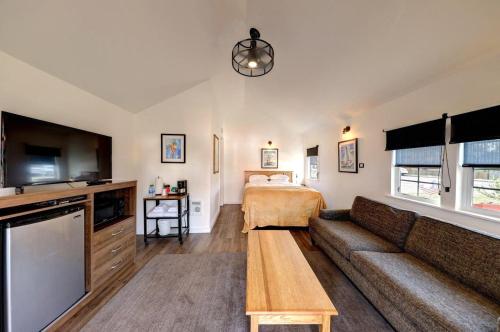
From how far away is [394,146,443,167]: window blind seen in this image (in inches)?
83.4

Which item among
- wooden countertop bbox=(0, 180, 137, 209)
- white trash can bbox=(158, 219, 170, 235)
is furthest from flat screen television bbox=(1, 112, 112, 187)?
white trash can bbox=(158, 219, 170, 235)

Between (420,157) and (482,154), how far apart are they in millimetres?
640

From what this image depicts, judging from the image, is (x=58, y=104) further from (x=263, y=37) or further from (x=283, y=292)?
(x=283, y=292)

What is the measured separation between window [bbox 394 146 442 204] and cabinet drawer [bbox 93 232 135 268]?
142 inches

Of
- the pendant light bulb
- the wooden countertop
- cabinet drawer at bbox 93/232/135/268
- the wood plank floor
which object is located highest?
the pendant light bulb

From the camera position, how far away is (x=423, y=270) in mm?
1630

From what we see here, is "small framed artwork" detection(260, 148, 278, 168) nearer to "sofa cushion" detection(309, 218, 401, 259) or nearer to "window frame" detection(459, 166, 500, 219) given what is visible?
"sofa cushion" detection(309, 218, 401, 259)

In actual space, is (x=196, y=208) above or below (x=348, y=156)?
below

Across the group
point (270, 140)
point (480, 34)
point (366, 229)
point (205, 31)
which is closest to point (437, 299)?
point (366, 229)

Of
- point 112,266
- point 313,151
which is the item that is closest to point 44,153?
point 112,266

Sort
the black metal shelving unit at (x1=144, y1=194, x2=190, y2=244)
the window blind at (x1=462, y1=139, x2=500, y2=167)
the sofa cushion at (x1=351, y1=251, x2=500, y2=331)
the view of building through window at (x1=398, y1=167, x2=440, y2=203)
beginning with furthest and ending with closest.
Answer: the black metal shelving unit at (x1=144, y1=194, x2=190, y2=244)
the view of building through window at (x1=398, y1=167, x2=440, y2=203)
the window blind at (x1=462, y1=139, x2=500, y2=167)
the sofa cushion at (x1=351, y1=251, x2=500, y2=331)

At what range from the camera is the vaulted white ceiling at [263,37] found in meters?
1.53

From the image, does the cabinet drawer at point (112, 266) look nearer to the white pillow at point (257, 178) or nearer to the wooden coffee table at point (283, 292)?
the wooden coffee table at point (283, 292)

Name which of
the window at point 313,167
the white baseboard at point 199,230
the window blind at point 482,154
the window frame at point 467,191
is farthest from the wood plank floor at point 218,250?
the window at point 313,167
